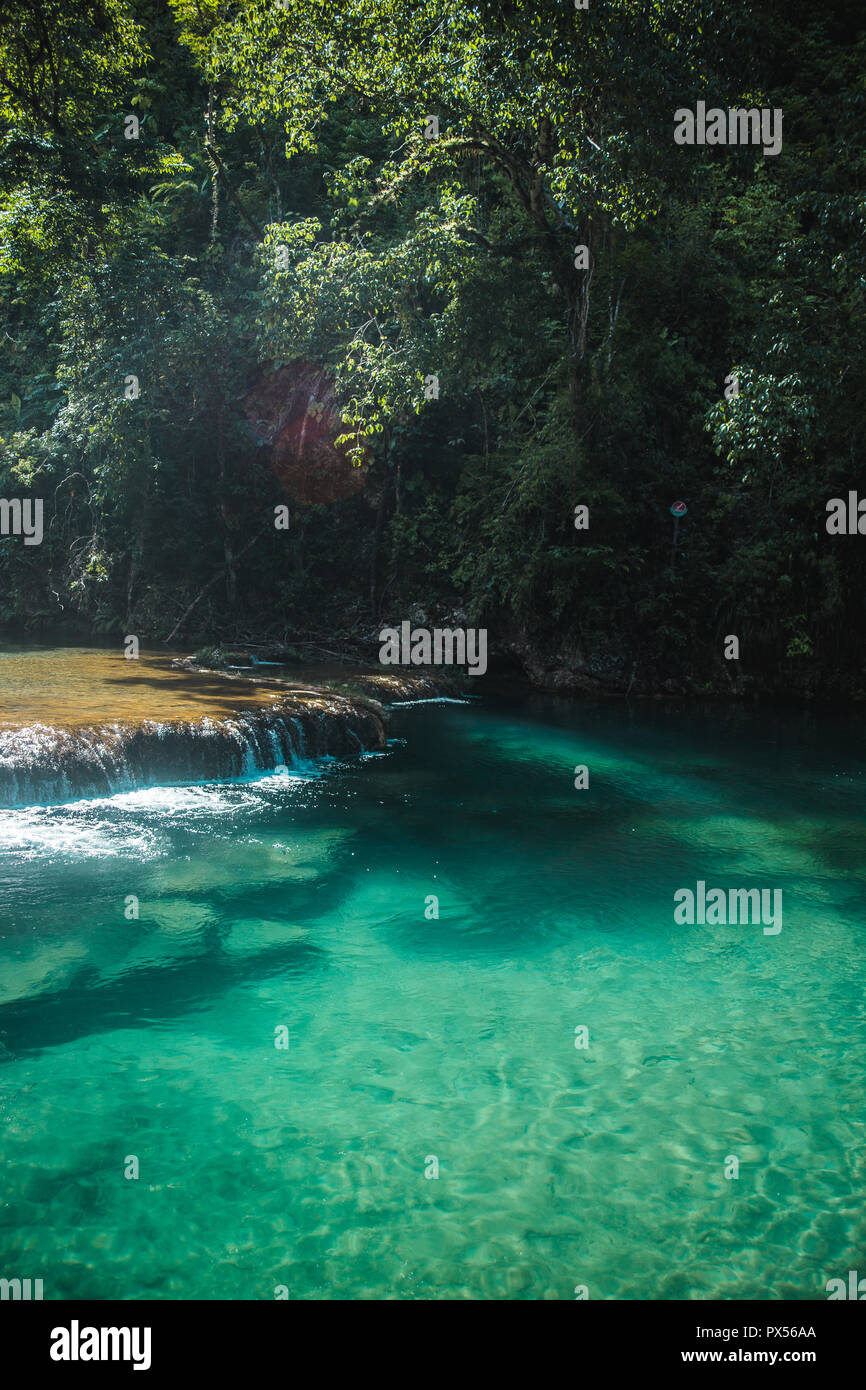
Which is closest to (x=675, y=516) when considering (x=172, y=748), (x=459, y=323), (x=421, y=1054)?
(x=459, y=323)

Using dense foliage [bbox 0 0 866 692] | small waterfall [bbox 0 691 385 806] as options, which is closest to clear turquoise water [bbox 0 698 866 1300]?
small waterfall [bbox 0 691 385 806]

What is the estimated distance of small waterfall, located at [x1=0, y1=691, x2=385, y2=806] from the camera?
930 centimetres

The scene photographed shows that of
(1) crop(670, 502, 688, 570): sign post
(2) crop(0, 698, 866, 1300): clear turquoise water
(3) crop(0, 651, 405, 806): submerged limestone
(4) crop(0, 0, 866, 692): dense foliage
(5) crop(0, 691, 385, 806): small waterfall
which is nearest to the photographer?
(2) crop(0, 698, 866, 1300): clear turquoise water

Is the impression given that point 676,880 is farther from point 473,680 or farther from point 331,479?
point 331,479

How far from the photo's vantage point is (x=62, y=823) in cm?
893

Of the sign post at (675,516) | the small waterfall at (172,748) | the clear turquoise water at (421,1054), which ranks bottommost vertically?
the clear turquoise water at (421,1054)

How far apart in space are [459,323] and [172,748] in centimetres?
955

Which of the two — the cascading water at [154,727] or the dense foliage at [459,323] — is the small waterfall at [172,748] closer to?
the cascading water at [154,727]

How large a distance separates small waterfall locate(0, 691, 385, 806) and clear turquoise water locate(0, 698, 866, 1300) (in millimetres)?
346

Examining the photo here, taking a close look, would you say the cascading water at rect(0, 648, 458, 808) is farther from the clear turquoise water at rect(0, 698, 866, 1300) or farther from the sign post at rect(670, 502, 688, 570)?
the sign post at rect(670, 502, 688, 570)

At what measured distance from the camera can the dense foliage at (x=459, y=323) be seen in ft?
40.9

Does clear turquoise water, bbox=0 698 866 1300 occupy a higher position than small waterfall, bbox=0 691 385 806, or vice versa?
small waterfall, bbox=0 691 385 806

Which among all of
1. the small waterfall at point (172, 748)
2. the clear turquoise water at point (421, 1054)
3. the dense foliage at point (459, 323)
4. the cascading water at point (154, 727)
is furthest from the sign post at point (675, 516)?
the clear turquoise water at point (421, 1054)

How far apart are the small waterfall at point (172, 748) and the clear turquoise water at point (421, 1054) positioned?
35 centimetres
